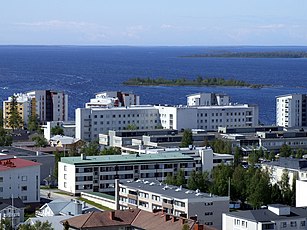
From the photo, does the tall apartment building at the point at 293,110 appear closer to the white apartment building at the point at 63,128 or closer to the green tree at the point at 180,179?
the white apartment building at the point at 63,128

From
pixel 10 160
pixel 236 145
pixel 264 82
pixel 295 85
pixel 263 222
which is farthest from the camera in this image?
pixel 264 82

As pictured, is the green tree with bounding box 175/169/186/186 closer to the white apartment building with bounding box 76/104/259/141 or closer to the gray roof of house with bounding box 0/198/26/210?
the gray roof of house with bounding box 0/198/26/210

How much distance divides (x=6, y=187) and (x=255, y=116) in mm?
17971

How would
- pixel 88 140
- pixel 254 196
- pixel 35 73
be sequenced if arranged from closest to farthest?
pixel 254 196 → pixel 88 140 → pixel 35 73

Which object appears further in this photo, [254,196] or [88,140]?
[88,140]

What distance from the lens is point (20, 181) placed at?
73.4 feet

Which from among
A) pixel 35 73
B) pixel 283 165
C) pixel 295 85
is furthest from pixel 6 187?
pixel 35 73

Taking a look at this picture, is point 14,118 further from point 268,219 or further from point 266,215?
point 268,219

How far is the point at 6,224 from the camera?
16.8m

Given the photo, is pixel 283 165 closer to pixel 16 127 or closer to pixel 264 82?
pixel 16 127

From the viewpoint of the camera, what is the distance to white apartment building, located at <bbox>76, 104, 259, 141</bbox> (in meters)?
36.1

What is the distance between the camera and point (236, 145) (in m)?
32.1

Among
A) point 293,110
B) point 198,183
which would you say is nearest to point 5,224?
point 198,183

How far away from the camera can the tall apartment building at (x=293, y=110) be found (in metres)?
40.3
